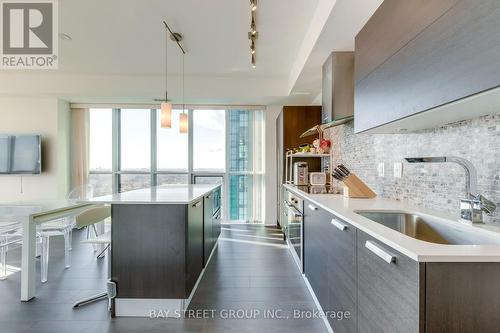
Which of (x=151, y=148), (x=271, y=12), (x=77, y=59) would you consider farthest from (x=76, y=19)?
(x=151, y=148)

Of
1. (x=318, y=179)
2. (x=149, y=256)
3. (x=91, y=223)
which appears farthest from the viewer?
(x=318, y=179)

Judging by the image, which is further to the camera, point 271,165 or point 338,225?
point 271,165

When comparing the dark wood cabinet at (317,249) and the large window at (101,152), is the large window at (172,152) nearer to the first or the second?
the large window at (101,152)

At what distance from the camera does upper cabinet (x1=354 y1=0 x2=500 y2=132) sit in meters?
0.88

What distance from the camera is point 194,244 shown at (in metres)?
2.32

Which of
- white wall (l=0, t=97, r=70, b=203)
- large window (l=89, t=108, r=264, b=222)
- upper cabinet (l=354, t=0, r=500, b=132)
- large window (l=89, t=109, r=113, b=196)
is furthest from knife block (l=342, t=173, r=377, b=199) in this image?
white wall (l=0, t=97, r=70, b=203)

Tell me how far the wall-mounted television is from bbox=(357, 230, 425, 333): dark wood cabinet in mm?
5479

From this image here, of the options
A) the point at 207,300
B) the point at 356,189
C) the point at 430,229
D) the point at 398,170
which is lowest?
the point at 207,300

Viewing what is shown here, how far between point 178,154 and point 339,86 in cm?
371

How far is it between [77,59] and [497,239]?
4874 millimetres

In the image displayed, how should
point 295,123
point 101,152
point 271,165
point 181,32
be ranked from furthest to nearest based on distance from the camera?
point 101,152
point 271,165
point 295,123
point 181,32

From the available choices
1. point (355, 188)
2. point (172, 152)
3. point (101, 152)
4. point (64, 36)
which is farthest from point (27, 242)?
point (101, 152)

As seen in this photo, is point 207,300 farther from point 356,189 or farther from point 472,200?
point 472,200

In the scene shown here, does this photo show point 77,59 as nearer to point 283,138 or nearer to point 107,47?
point 107,47
